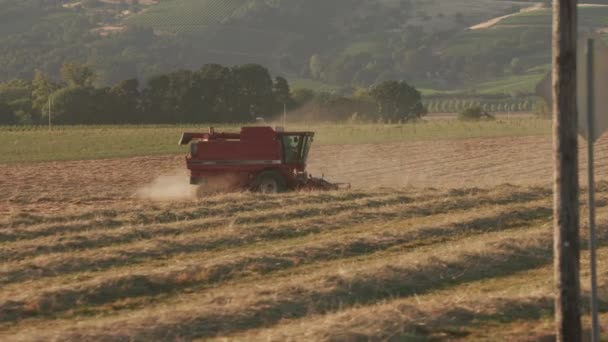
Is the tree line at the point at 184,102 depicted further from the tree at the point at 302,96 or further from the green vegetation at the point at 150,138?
the green vegetation at the point at 150,138

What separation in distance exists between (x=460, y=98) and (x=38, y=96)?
9335 centimetres

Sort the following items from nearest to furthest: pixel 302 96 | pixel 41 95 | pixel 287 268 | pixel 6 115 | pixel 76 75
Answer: pixel 287 268, pixel 6 115, pixel 41 95, pixel 302 96, pixel 76 75

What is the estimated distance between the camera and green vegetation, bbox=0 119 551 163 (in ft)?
164

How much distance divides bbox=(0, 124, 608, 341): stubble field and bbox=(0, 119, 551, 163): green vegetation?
804 inches

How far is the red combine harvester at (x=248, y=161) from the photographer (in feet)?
90.2

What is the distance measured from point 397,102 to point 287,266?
89.9 m

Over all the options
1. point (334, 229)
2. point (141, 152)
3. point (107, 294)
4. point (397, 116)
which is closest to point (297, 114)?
point (397, 116)

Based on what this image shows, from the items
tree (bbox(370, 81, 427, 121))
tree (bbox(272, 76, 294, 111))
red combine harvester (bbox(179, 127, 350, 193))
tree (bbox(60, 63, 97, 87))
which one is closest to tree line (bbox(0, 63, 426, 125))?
tree (bbox(272, 76, 294, 111))

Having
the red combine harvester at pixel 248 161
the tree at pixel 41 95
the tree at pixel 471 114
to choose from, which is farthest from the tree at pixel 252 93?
the red combine harvester at pixel 248 161

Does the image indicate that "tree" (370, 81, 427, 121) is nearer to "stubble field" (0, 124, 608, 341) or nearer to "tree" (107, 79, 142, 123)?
"tree" (107, 79, 142, 123)

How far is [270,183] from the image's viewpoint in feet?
91.4

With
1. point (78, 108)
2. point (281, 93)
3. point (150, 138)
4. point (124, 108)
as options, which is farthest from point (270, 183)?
point (281, 93)

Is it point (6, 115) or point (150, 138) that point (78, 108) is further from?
point (150, 138)

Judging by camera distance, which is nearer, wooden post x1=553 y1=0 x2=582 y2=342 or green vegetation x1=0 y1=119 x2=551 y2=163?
wooden post x1=553 y1=0 x2=582 y2=342
